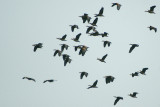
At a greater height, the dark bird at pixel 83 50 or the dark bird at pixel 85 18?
the dark bird at pixel 85 18

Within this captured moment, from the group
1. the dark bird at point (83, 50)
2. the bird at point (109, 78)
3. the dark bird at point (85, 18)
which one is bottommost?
the bird at point (109, 78)

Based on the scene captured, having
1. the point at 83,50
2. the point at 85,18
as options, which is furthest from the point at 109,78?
the point at 85,18

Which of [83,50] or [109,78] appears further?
[83,50]

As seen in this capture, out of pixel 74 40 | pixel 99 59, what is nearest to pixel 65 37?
pixel 74 40

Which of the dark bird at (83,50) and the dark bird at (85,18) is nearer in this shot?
the dark bird at (83,50)

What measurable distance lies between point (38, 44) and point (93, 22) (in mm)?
10493

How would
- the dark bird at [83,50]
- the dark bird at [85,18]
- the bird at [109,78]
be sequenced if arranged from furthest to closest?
the dark bird at [85,18] < the dark bird at [83,50] < the bird at [109,78]

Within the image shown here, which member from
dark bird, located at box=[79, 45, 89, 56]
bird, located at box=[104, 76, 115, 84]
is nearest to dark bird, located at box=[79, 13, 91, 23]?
dark bird, located at box=[79, 45, 89, 56]

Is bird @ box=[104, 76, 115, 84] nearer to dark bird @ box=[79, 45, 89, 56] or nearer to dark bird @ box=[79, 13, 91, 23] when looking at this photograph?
dark bird @ box=[79, 45, 89, 56]

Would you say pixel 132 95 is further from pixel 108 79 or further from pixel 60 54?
pixel 60 54

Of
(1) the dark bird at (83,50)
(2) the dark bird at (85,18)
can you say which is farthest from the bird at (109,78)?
(2) the dark bird at (85,18)

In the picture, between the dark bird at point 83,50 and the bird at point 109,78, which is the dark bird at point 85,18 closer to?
the dark bird at point 83,50

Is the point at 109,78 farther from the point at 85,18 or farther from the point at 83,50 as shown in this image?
the point at 85,18

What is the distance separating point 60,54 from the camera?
254ft
